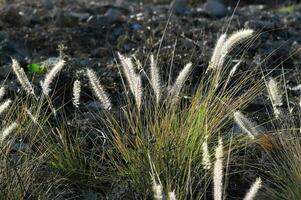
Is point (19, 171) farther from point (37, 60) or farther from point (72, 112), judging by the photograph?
point (37, 60)

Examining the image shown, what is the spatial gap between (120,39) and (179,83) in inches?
153

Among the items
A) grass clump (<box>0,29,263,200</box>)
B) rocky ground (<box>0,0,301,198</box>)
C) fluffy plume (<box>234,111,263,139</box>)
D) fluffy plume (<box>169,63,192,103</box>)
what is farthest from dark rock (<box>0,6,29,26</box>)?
fluffy plume (<box>234,111,263,139</box>)

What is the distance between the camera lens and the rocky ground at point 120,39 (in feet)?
20.1

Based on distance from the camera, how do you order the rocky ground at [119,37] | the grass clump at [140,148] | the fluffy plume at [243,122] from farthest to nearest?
the rocky ground at [119,37] → the grass clump at [140,148] → the fluffy plume at [243,122]

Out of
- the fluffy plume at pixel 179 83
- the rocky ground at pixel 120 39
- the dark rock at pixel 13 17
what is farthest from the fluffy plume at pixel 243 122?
the dark rock at pixel 13 17

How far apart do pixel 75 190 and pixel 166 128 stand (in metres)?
0.66

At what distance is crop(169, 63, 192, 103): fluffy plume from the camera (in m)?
3.85

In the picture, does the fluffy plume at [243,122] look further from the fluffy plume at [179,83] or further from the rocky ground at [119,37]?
the rocky ground at [119,37]

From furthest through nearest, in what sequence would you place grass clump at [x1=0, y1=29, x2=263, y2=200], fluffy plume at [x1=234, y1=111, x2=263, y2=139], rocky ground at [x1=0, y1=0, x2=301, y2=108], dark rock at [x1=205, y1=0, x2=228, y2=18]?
dark rock at [x1=205, y1=0, x2=228, y2=18] < rocky ground at [x1=0, y1=0, x2=301, y2=108] < grass clump at [x1=0, y1=29, x2=263, y2=200] < fluffy plume at [x1=234, y1=111, x2=263, y2=139]

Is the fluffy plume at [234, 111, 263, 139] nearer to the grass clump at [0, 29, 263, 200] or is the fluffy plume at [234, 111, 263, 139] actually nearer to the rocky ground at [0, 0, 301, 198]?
the grass clump at [0, 29, 263, 200]

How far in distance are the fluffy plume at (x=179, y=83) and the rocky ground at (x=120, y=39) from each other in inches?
41.1

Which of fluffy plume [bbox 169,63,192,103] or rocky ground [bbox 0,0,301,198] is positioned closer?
fluffy plume [bbox 169,63,192,103]

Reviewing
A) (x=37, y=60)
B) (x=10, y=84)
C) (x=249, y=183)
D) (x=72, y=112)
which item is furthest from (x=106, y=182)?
(x=37, y=60)

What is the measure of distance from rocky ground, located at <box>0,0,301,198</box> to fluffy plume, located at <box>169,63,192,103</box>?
1.04 meters
